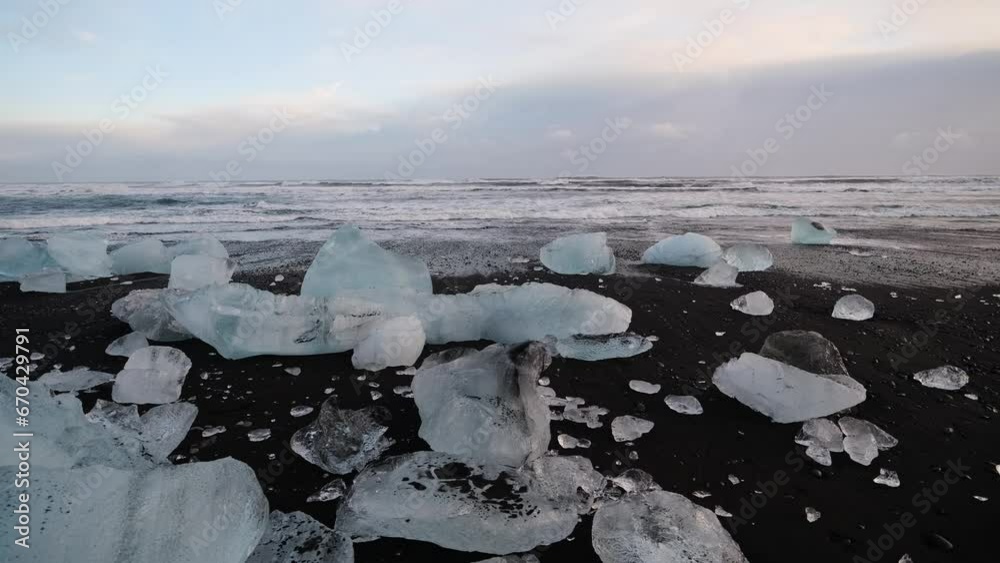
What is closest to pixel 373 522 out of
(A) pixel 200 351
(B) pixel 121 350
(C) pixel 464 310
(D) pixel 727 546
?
(D) pixel 727 546

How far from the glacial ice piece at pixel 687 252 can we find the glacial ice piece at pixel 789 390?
2819mm

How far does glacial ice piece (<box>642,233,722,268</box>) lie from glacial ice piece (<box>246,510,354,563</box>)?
431cm

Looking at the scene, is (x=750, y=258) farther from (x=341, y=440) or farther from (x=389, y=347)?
(x=341, y=440)

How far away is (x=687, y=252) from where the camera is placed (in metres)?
4.91

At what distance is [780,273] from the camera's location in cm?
464

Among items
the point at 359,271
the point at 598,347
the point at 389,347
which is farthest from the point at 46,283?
the point at 598,347

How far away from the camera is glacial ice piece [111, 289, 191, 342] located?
9.20ft

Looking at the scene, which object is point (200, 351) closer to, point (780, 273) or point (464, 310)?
point (464, 310)

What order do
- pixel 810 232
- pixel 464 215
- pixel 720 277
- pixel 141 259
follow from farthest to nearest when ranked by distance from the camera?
pixel 464 215, pixel 810 232, pixel 141 259, pixel 720 277

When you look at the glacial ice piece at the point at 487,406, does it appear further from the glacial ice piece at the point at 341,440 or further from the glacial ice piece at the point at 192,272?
the glacial ice piece at the point at 192,272

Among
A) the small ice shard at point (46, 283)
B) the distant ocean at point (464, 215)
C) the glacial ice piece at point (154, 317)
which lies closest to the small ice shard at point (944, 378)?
the glacial ice piece at point (154, 317)

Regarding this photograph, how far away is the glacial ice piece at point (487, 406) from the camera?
165cm

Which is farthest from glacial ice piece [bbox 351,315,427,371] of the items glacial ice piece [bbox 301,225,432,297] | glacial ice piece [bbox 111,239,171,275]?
glacial ice piece [bbox 111,239,171,275]

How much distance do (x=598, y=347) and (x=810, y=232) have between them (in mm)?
5127
